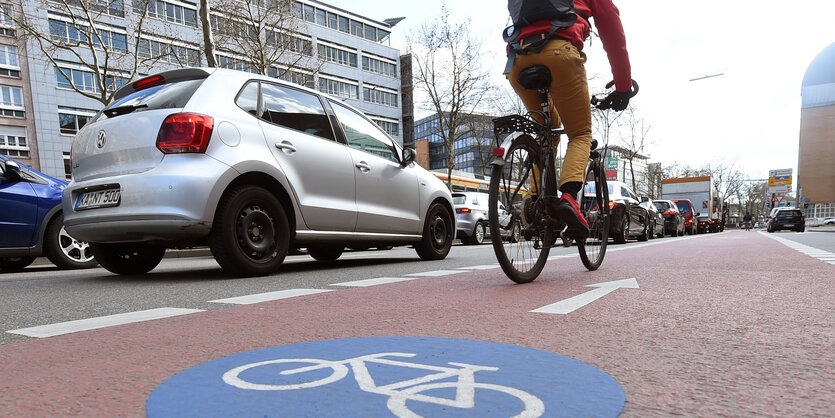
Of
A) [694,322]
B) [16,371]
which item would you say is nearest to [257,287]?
[16,371]

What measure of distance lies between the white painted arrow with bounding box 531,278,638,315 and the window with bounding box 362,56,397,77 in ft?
192

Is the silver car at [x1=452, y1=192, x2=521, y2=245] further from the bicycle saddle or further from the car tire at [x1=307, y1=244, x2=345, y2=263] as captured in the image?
Result: the bicycle saddle

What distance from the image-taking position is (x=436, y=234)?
292 inches

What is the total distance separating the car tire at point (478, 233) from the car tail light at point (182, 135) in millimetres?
12417

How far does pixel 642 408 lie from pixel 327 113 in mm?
4924

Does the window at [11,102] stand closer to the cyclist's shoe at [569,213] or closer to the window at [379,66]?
the window at [379,66]

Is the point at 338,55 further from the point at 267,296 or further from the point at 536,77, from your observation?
the point at 267,296

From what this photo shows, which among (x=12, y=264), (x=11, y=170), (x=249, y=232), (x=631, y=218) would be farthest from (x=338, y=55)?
(x=249, y=232)

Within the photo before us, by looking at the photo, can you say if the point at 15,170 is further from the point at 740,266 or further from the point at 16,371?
the point at 740,266

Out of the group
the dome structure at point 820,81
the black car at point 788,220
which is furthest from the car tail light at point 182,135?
the dome structure at point 820,81

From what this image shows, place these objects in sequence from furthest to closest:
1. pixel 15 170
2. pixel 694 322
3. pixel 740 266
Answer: pixel 15 170 → pixel 740 266 → pixel 694 322

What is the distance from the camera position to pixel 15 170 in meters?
6.64

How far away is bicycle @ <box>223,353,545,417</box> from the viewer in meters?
1.38

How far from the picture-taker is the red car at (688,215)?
106 feet
